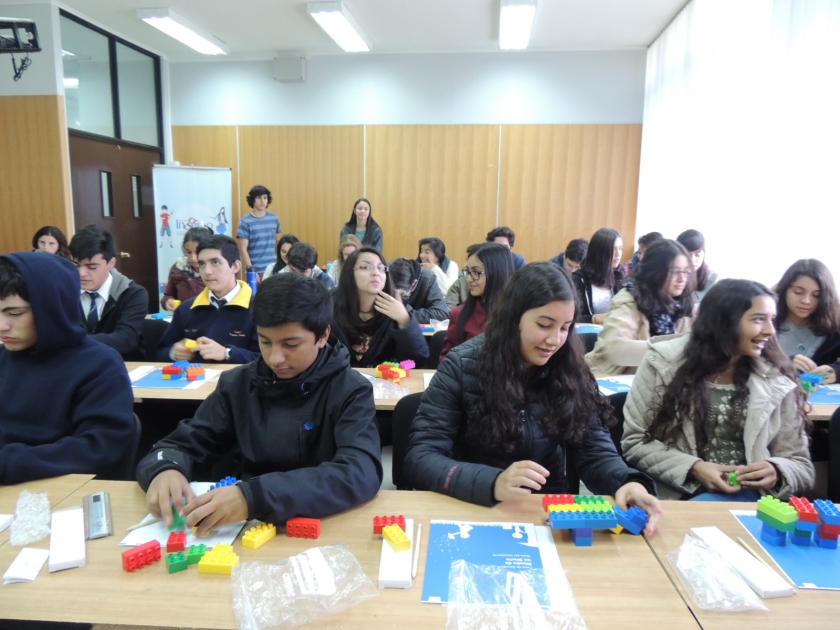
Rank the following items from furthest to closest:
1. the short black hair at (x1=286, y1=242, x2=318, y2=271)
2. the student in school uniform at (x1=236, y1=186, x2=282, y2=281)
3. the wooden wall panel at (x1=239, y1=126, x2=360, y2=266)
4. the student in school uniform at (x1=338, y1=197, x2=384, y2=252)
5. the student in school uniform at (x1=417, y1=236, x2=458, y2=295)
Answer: the wooden wall panel at (x1=239, y1=126, x2=360, y2=266), the student in school uniform at (x1=236, y1=186, x2=282, y2=281), the student in school uniform at (x1=338, y1=197, x2=384, y2=252), the student in school uniform at (x1=417, y1=236, x2=458, y2=295), the short black hair at (x1=286, y1=242, x2=318, y2=271)

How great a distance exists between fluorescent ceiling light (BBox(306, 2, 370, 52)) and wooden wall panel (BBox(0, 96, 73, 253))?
295cm

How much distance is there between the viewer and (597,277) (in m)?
4.55

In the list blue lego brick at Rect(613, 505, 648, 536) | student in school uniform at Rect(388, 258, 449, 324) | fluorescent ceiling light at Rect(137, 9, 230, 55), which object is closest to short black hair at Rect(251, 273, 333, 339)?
blue lego brick at Rect(613, 505, 648, 536)

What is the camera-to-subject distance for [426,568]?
1210mm

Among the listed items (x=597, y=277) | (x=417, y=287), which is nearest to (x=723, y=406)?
(x=597, y=277)

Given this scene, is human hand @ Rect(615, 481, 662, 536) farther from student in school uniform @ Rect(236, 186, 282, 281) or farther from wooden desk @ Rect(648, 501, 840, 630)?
student in school uniform @ Rect(236, 186, 282, 281)

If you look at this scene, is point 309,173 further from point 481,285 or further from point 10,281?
point 10,281

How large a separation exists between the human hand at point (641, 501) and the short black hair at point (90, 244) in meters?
2.97

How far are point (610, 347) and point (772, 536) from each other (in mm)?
1718

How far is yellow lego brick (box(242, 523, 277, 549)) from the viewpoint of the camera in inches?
49.7

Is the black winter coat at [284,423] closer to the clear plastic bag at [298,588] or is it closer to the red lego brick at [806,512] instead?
the clear plastic bag at [298,588]

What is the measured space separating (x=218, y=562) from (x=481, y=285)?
217cm

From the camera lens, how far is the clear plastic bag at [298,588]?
1058 mm

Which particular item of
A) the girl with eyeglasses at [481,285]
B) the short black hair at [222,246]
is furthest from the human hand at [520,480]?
the short black hair at [222,246]
